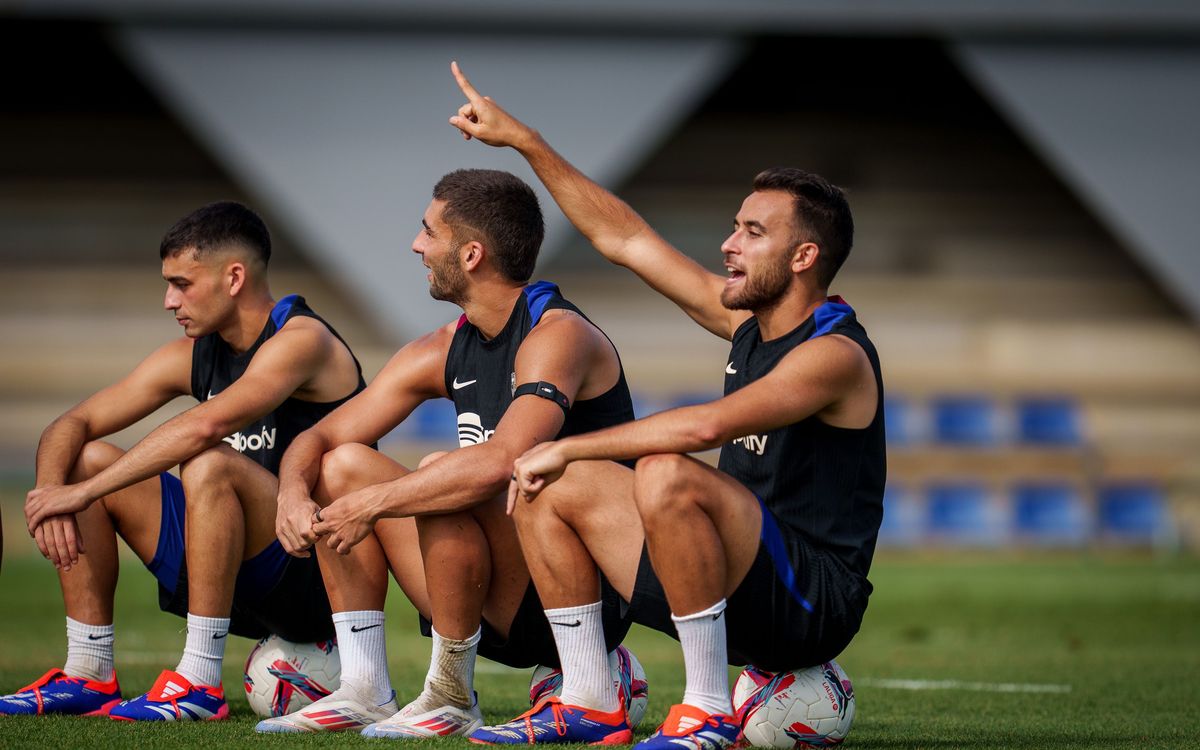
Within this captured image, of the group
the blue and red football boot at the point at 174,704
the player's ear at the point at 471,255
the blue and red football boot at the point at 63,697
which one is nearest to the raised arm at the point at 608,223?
the player's ear at the point at 471,255

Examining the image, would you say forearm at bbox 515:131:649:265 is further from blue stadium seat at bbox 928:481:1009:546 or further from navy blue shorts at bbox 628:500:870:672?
blue stadium seat at bbox 928:481:1009:546

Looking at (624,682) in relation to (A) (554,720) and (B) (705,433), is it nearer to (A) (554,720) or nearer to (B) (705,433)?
(A) (554,720)

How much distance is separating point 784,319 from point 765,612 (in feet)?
3.10

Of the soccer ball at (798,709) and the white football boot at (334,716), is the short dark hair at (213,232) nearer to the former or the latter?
the white football boot at (334,716)

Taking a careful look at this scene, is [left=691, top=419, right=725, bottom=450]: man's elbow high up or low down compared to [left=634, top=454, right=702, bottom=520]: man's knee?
up

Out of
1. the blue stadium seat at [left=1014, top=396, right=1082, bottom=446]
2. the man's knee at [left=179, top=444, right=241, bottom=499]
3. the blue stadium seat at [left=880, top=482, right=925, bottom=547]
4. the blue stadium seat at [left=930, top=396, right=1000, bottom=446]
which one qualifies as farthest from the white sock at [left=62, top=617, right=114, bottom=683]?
the blue stadium seat at [left=1014, top=396, right=1082, bottom=446]

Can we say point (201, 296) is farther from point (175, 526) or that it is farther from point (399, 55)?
point (399, 55)

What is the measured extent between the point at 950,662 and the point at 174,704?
467cm

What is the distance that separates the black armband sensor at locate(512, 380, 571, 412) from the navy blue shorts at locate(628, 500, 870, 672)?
1.85 feet

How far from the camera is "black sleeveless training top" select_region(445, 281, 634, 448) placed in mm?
4992

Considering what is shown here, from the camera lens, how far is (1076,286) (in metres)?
22.6

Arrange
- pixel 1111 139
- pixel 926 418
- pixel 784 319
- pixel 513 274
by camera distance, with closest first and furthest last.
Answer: pixel 784 319 → pixel 513 274 → pixel 926 418 → pixel 1111 139

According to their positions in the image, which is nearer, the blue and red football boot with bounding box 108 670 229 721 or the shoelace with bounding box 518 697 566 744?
the shoelace with bounding box 518 697 566 744

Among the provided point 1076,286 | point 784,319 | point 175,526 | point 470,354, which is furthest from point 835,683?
point 1076,286
